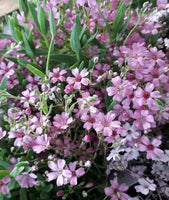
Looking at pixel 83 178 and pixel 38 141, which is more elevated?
pixel 38 141

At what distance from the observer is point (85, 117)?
2.27 feet

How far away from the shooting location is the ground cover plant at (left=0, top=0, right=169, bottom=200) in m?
0.68

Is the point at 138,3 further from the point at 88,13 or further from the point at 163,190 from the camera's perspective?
the point at 163,190

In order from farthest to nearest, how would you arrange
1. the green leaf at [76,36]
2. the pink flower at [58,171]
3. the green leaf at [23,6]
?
the green leaf at [23,6], the green leaf at [76,36], the pink flower at [58,171]

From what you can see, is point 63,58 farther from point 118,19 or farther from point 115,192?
point 115,192

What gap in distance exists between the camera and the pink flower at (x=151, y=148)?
712mm

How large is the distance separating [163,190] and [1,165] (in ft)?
1.95

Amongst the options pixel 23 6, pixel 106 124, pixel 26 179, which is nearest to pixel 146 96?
pixel 106 124

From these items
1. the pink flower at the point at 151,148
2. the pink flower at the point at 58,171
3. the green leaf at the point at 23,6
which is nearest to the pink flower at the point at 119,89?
the pink flower at the point at 151,148

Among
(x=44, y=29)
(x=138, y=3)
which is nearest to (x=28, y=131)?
(x=44, y=29)

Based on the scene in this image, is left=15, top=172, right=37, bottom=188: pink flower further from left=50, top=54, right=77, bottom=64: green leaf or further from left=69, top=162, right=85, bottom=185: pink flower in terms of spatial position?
left=50, top=54, right=77, bottom=64: green leaf

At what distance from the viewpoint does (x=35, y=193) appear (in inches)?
30.3

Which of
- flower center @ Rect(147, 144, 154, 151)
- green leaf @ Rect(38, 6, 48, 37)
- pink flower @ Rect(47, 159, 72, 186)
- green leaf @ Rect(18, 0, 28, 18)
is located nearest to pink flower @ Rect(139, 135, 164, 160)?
flower center @ Rect(147, 144, 154, 151)

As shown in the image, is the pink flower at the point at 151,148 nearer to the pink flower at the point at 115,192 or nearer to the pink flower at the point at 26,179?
the pink flower at the point at 115,192
